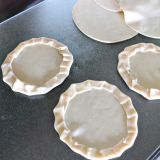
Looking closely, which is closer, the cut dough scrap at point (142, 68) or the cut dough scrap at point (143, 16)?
the cut dough scrap at point (142, 68)

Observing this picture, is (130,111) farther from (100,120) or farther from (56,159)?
(56,159)

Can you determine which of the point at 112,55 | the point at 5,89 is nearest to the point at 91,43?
the point at 112,55

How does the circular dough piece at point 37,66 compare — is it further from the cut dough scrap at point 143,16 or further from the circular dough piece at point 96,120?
the cut dough scrap at point 143,16

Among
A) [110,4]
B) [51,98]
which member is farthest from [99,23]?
[51,98]

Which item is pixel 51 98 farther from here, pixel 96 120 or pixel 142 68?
pixel 142 68

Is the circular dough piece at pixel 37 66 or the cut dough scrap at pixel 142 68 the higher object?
the circular dough piece at pixel 37 66

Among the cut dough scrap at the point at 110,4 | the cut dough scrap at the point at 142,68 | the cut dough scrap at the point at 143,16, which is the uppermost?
the cut dough scrap at the point at 110,4

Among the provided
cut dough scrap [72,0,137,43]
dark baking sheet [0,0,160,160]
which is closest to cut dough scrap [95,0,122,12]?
cut dough scrap [72,0,137,43]

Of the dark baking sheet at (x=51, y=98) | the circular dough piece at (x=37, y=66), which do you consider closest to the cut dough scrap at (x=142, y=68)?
the dark baking sheet at (x=51, y=98)
